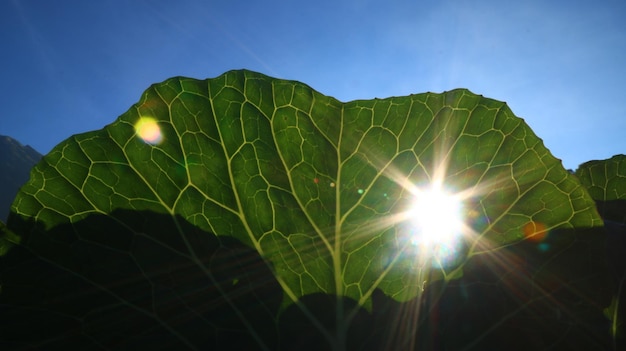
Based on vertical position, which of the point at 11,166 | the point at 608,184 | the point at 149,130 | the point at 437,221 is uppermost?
the point at 11,166

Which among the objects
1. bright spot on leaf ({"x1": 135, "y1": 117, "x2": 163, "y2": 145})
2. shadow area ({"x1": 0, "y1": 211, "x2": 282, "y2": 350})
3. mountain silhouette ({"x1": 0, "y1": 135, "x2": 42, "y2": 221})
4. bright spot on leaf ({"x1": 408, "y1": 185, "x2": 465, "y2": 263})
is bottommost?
shadow area ({"x1": 0, "y1": 211, "x2": 282, "y2": 350})

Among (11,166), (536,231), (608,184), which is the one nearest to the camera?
(536,231)

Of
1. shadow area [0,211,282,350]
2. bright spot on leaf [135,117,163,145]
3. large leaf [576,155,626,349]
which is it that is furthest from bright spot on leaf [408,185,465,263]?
large leaf [576,155,626,349]

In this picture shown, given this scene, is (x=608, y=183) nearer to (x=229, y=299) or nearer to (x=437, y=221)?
(x=437, y=221)

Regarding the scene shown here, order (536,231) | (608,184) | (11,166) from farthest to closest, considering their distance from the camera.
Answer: (11,166)
(608,184)
(536,231)

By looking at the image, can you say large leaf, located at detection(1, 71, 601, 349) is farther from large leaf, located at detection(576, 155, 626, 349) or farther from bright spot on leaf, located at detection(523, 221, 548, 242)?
large leaf, located at detection(576, 155, 626, 349)

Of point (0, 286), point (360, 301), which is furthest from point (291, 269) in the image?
point (0, 286)

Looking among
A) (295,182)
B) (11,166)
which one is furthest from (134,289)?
(11,166)
